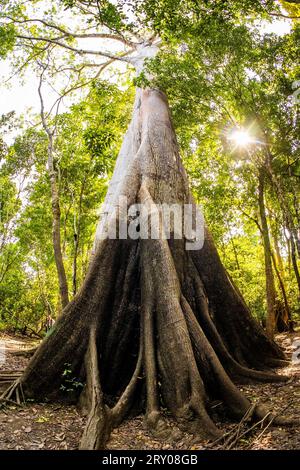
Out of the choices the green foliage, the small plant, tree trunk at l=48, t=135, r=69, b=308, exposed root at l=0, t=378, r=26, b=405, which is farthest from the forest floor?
the green foliage

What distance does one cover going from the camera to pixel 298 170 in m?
9.91

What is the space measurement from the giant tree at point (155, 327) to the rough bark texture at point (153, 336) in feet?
0.04

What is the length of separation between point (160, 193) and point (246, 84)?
11.7ft

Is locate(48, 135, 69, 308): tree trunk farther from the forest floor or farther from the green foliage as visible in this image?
the forest floor

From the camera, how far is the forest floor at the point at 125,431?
321 cm

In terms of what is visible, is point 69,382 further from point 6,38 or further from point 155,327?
point 6,38

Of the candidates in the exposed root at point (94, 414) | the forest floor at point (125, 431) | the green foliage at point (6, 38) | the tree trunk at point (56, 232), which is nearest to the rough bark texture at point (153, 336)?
Result: the exposed root at point (94, 414)

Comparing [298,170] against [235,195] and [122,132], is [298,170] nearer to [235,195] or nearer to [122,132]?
[235,195]

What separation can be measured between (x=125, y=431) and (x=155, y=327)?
129cm

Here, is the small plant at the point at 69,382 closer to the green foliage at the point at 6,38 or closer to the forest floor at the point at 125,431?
the forest floor at the point at 125,431

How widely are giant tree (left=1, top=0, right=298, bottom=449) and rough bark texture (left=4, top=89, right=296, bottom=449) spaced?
0.04 ft

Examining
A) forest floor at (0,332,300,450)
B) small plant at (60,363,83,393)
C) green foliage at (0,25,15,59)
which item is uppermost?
green foliage at (0,25,15,59)

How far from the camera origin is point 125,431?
3656mm

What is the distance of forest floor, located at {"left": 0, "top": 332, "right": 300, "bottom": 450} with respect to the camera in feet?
10.5
